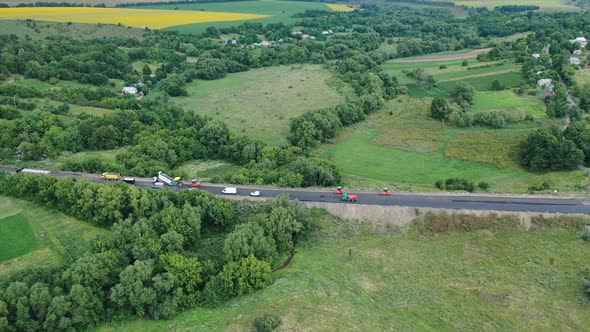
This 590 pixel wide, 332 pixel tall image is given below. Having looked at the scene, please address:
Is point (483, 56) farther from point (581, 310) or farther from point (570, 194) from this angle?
point (581, 310)

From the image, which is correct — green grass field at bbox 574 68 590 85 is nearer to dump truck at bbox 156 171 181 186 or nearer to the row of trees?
the row of trees

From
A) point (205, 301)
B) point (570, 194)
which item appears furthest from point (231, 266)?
point (570, 194)

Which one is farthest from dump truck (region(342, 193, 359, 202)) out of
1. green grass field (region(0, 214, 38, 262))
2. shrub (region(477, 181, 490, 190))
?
green grass field (region(0, 214, 38, 262))

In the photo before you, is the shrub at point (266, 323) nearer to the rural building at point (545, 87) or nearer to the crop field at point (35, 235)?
the crop field at point (35, 235)

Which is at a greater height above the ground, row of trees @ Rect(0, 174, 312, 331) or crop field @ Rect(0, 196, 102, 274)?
row of trees @ Rect(0, 174, 312, 331)

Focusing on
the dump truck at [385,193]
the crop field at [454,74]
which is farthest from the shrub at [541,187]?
the crop field at [454,74]
